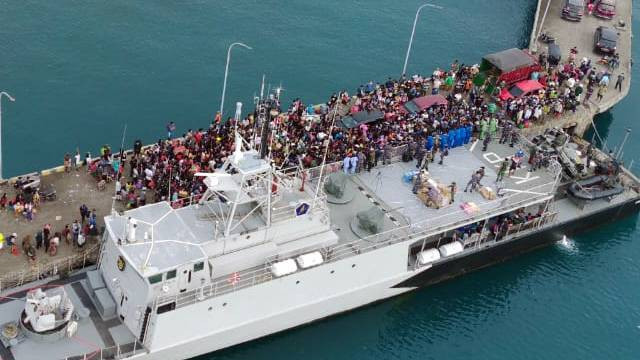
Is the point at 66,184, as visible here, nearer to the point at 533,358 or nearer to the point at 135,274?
the point at 135,274

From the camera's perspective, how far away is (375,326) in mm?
51406

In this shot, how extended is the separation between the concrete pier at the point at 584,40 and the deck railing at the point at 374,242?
12665 millimetres

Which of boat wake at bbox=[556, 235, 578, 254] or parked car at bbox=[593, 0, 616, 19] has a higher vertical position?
parked car at bbox=[593, 0, 616, 19]

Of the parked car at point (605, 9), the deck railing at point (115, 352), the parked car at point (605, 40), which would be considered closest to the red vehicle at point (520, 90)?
the parked car at point (605, 40)

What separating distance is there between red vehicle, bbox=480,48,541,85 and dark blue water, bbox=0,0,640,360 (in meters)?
10.5

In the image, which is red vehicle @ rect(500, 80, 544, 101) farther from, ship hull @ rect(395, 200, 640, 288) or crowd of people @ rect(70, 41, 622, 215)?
ship hull @ rect(395, 200, 640, 288)

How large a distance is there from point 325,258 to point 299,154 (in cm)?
1102

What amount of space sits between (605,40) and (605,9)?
8.70 meters

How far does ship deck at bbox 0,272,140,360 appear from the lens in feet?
136

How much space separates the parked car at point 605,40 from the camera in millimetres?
76250

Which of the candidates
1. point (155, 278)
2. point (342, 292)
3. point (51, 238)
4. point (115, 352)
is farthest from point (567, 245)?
point (51, 238)

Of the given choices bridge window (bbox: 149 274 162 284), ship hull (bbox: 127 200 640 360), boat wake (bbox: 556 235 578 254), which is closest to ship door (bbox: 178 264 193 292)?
bridge window (bbox: 149 274 162 284)

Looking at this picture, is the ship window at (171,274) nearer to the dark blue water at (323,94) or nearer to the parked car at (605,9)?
the dark blue water at (323,94)

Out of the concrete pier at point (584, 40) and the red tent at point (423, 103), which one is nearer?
the red tent at point (423, 103)
